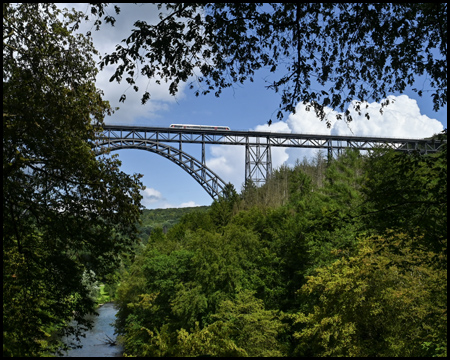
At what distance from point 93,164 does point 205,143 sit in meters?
29.5

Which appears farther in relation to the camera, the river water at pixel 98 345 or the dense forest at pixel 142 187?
the river water at pixel 98 345

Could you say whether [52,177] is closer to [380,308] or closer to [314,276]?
[380,308]

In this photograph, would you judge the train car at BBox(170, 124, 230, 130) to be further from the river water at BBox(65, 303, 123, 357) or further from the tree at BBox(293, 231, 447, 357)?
the tree at BBox(293, 231, 447, 357)

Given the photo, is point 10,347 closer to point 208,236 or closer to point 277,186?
point 208,236

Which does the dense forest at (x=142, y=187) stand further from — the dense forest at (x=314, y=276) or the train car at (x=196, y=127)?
the train car at (x=196, y=127)

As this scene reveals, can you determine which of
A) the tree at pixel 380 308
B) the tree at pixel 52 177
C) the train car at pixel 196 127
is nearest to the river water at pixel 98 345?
the tree at pixel 380 308

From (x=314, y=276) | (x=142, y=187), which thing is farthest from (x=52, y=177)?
(x=314, y=276)

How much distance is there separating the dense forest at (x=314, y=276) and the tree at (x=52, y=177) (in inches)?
143

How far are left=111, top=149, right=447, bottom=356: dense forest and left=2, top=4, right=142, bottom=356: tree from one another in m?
3.64

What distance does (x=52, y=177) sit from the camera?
838 centimetres

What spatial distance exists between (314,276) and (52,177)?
14825 mm

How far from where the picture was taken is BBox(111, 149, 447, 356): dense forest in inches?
253

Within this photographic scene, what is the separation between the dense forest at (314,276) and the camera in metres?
6.43

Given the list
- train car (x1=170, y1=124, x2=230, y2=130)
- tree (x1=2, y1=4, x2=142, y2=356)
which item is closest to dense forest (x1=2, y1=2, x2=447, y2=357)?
tree (x1=2, y1=4, x2=142, y2=356)
